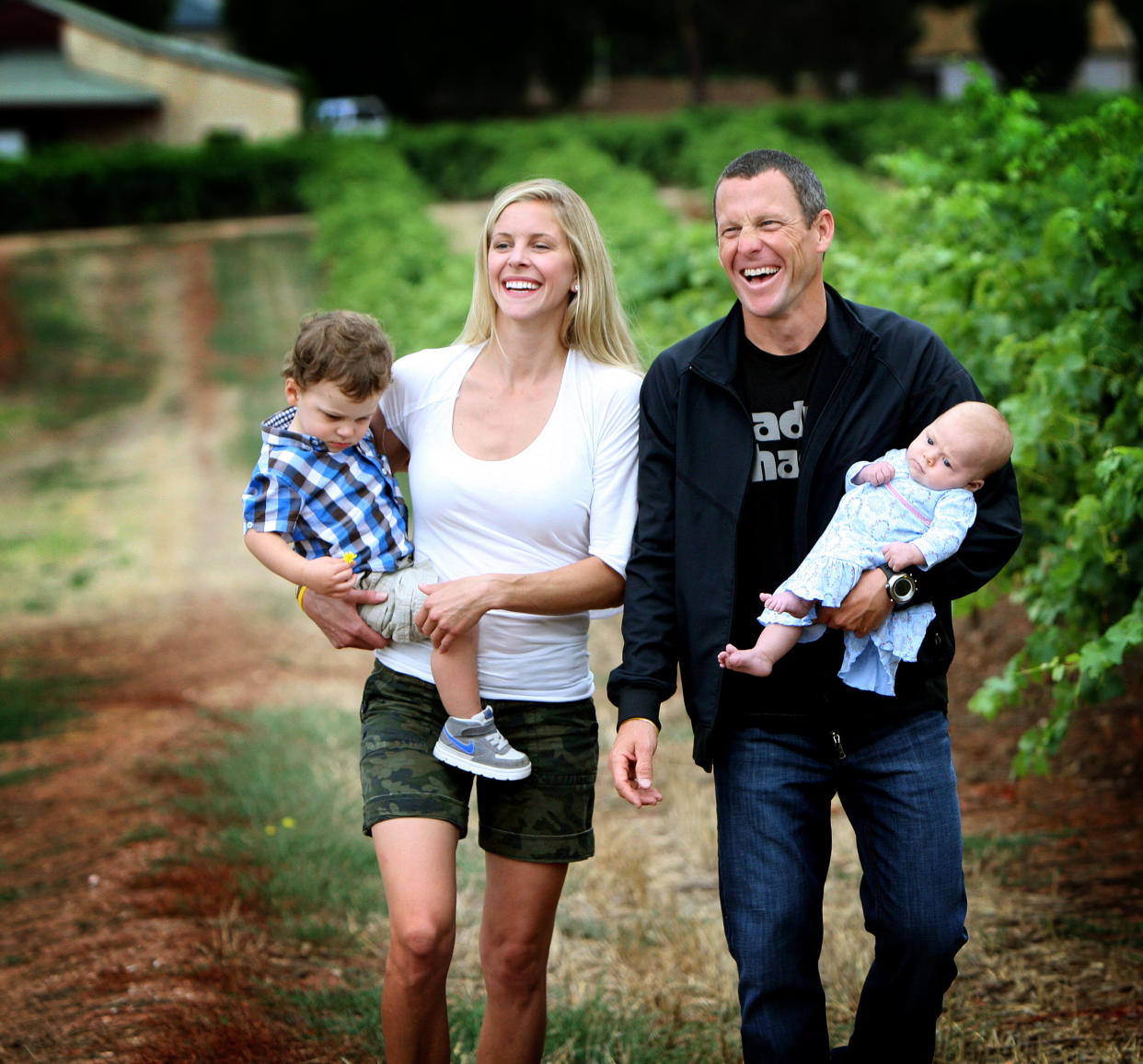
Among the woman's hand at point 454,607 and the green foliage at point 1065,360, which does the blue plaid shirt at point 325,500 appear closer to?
the woman's hand at point 454,607

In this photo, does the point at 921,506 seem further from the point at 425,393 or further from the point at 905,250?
the point at 905,250

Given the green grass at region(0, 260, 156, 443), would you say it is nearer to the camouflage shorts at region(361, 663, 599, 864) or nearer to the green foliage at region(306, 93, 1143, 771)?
the green foliage at region(306, 93, 1143, 771)

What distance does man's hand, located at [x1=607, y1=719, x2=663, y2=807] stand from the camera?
3059 millimetres

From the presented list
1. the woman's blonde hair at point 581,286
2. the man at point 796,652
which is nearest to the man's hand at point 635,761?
the man at point 796,652

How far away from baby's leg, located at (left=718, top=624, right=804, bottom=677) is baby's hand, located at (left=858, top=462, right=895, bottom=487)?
36 cm

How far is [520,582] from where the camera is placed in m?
3.21

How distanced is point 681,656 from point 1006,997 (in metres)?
1.87

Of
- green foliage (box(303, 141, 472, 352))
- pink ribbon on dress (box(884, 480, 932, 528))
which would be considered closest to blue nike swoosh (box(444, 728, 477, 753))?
pink ribbon on dress (box(884, 480, 932, 528))

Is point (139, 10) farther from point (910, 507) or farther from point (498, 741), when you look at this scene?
point (910, 507)

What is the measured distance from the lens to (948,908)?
299 cm

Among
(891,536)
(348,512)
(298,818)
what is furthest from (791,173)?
(298,818)

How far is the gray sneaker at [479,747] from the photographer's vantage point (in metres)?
3.17

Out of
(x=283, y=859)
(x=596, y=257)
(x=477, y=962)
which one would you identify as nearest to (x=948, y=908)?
(x=596, y=257)

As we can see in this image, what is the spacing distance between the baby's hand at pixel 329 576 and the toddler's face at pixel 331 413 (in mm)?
290
